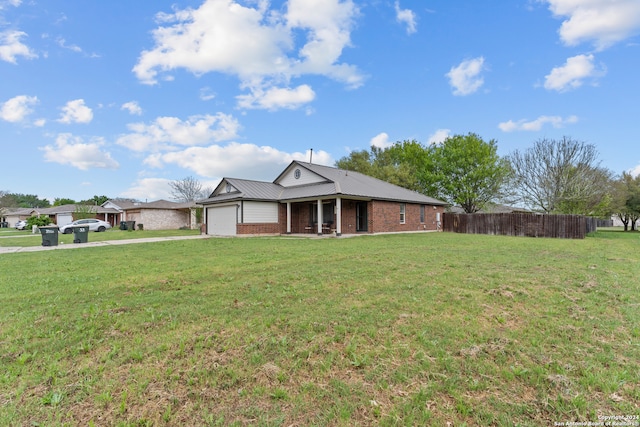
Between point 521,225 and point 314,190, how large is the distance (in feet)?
49.6

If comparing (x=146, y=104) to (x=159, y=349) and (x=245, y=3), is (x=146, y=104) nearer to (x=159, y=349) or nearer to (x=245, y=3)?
(x=245, y=3)

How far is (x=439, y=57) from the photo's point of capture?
15.6 meters

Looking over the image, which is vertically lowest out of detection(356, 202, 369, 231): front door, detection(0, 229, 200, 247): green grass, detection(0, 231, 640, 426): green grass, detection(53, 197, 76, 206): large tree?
detection(0, 231, 640, 426): green grass

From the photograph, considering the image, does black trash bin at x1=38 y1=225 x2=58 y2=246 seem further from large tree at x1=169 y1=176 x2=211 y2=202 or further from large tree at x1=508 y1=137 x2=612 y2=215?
large tree at x1=169 y1=176 x2=211 y2=202

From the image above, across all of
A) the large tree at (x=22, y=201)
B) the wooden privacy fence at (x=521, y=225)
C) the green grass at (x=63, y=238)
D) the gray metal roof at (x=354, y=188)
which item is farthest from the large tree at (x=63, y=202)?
the wooden privacy fence at (x=521, y=225)

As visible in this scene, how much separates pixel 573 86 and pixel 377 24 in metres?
11.2

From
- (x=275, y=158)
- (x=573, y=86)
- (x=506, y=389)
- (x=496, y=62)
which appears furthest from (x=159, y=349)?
(x=275, y=158)

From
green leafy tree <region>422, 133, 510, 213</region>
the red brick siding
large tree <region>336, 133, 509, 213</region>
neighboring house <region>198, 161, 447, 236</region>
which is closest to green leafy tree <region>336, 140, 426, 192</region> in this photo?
large tree <region>336, 133, 509, 213</region>

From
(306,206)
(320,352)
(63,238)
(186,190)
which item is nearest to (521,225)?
(306,206)

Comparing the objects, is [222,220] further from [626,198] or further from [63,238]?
[626,198]

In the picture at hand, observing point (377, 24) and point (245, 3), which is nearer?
point (245, 3)

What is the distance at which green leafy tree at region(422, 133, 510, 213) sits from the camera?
3382cm

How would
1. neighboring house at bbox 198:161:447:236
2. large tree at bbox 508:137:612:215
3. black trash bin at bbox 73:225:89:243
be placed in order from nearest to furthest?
black trash bin at bbox 73:225:89:243 < neighboring house at bbox 198:161:447:236 < large tree at bbox 508:137:612:215

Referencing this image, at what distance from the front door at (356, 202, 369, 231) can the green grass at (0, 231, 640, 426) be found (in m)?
15.0
